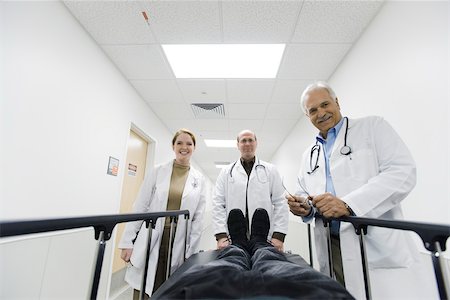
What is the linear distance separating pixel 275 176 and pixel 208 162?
6108mm

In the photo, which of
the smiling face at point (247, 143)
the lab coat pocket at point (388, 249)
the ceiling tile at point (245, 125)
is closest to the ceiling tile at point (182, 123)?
the ceiling tile at point (245, 125)

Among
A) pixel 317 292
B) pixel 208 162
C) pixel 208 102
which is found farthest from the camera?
pixel 208 162

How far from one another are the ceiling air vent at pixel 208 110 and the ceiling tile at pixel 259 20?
143 centimetres

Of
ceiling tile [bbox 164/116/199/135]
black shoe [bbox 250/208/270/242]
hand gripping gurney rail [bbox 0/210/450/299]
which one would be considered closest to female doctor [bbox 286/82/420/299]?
hand gripping gurney rail [bbox 0/210/450/299]

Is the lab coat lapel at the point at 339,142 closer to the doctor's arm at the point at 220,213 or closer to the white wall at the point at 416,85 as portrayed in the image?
the white wall at the point at 416,85

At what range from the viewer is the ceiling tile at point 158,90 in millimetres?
2807

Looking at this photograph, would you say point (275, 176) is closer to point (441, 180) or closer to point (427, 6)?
point (441, 180)

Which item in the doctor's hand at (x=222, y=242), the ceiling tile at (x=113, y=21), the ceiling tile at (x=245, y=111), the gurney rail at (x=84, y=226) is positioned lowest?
the doctor's hand at (x=222, y=242)

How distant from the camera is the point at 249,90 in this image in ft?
9.50

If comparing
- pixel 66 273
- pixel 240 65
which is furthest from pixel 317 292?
pixel 240 65

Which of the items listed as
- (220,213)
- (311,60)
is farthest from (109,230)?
(311,60)

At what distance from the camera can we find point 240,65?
2.40 meters

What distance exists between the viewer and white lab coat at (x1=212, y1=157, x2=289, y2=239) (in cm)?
177

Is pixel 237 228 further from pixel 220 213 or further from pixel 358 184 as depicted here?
pixel 358 184
